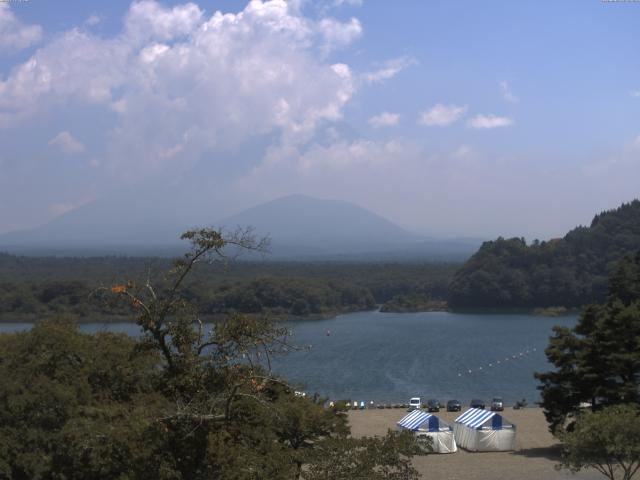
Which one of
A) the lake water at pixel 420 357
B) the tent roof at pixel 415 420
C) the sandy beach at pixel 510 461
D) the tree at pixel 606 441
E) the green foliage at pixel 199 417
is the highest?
the green foliage at pixel 199 417

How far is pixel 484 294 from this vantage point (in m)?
52.3

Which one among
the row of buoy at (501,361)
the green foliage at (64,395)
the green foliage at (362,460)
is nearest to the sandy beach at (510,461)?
the green foliage at (64,395)

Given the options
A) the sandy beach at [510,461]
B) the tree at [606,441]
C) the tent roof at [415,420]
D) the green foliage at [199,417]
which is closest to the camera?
the green foliage at [199,417]

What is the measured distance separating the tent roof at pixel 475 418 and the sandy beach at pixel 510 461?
0.52 m

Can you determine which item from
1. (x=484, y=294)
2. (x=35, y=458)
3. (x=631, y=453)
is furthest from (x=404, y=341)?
(x=35, y=458)

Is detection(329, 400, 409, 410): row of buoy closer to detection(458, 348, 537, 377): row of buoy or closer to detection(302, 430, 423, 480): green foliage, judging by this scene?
detection(458, 348, 537, 377): row of buoy

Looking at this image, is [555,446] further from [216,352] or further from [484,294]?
[484,294]

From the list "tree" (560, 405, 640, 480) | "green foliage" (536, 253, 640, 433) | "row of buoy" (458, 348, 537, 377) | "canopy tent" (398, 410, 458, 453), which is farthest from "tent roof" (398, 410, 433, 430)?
"row of buoy" (458, 348, 537, 377)

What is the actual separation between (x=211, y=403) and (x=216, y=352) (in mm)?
309

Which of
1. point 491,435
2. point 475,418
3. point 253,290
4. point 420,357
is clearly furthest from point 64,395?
point 253,290

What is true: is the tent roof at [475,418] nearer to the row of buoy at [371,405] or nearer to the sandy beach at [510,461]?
the sandy beach at [510,461]

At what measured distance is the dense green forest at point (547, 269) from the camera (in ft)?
169

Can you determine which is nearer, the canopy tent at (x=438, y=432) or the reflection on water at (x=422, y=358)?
the canopy tent at (x=438, y=432)

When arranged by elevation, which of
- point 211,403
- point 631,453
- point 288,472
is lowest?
point 631,453
